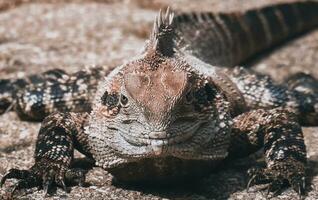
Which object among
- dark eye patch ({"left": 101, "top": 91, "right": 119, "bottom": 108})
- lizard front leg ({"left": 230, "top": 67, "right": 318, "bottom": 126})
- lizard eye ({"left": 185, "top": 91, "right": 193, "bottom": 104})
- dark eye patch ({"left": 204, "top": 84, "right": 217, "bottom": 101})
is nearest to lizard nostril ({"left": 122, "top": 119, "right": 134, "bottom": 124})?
dark eye patch ({"left": 101, "top": 91, "right": 119, "bottom": 108})

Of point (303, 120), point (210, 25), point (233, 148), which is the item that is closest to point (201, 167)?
point (233, 148)

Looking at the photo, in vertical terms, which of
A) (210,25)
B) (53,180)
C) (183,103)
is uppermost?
(210,25)

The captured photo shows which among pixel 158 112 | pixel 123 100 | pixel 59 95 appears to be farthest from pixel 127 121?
pixel 59 95

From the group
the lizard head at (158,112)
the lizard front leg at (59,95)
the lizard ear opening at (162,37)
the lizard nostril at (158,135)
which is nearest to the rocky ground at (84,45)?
the lizard front leg at (59,95)

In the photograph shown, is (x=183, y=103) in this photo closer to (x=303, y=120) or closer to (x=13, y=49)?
(x=303, y=120)

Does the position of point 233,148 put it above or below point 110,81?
below

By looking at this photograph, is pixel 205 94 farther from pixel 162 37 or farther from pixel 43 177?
pixel 43 177

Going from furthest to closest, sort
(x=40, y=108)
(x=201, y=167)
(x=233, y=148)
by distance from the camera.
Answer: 1. (x=40, y=108)
2. (x=233, y=148)
3. (x=201, y=167)

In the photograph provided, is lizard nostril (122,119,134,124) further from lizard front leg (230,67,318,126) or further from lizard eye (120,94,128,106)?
lizard front leg (230,67,318,126)

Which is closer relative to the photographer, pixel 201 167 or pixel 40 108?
pixel 201 167
